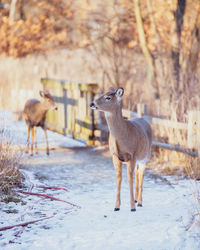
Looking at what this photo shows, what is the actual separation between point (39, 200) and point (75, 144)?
512 cm

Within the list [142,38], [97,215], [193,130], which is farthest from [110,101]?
[142,38]

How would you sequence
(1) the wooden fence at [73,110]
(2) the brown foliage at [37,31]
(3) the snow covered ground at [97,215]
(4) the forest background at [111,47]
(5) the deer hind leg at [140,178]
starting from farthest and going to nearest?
(2) the brown foliage at [37,31]
(4) the forest background at [111,47]
(1) the wooden fence at [73,110]
(5) the deer hind leg at [140,178]
(3) the snow covered ground at [97,215]

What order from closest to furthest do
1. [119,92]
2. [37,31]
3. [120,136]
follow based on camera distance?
[119,92]
[120,136]
[37,31]

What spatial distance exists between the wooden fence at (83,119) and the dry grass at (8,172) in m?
3.06

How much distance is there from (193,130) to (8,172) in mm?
3369

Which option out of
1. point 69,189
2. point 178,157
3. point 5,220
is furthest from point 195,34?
point 5,220

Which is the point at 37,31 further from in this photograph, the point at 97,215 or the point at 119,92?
the point at 97,215

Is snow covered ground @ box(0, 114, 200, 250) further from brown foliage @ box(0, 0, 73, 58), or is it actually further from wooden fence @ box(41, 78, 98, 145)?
brown foliage @ box(0, 0, 73, 58)

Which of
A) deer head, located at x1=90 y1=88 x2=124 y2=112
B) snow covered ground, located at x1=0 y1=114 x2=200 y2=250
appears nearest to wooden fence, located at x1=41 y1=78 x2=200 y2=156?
snow covered ground, located at x1=0 y1=114 x2=200 y2=250

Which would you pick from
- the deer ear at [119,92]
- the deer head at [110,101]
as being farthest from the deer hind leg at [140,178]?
the deer ear at [119,92]

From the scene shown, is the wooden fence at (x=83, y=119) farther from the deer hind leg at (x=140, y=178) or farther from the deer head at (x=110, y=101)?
the deer head at (x=110, y=101)

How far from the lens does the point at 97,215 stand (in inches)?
231

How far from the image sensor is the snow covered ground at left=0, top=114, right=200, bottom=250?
488 centimetres

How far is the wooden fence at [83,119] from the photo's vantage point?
8422 millimetres
